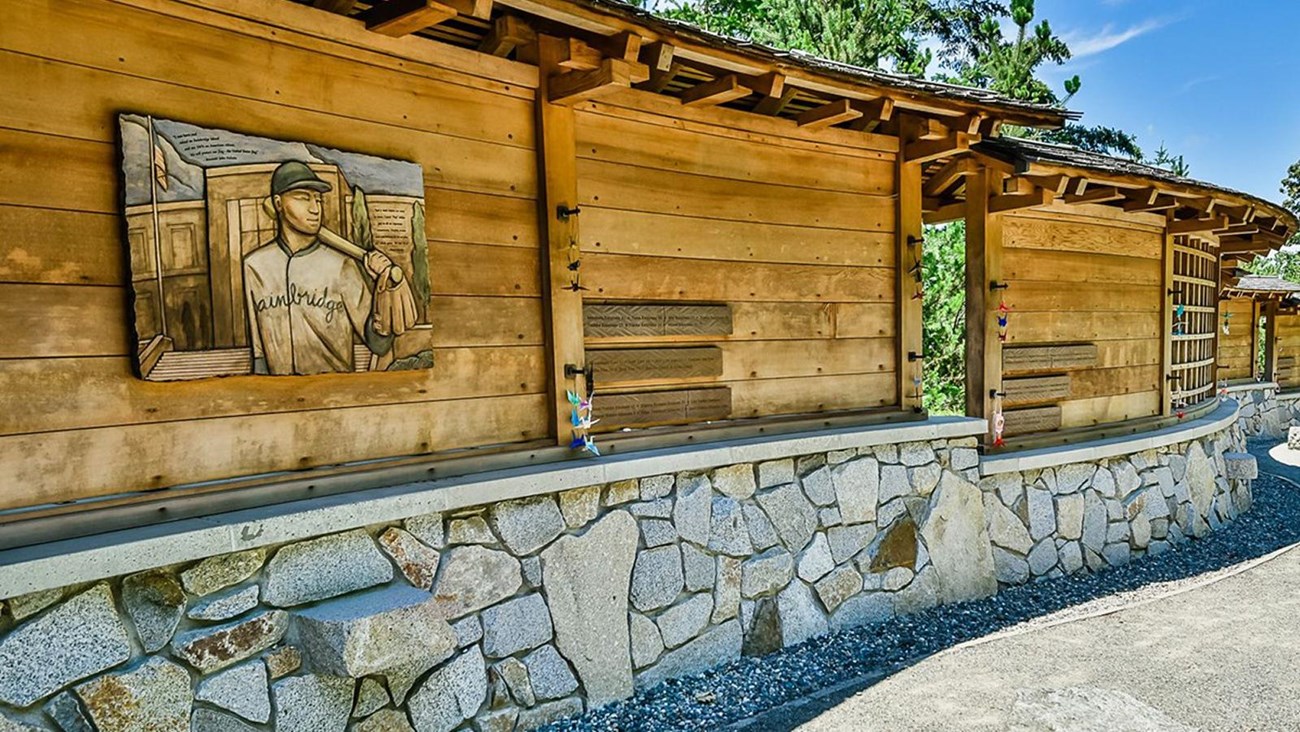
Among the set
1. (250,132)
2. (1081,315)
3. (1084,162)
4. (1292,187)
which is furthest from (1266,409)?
(1292,187)

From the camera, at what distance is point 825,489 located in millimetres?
5312

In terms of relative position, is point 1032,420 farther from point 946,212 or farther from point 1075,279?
point 946,212

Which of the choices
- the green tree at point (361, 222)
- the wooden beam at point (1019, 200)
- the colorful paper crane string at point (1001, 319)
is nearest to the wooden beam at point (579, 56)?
the green tree at point (361, 222)

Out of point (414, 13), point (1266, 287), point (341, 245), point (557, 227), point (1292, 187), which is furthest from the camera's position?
point (1292, 187)

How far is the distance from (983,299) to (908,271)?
114 cm

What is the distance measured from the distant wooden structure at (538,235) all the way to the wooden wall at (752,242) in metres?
0.02

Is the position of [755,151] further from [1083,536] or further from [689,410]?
[1083,536]

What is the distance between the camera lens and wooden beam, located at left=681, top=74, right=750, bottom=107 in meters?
4.55

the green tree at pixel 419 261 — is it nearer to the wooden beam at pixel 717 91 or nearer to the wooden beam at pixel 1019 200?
the wooden beam at pixel 717 91

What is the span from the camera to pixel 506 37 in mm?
3908

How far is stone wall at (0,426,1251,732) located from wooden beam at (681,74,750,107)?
7.01 ft

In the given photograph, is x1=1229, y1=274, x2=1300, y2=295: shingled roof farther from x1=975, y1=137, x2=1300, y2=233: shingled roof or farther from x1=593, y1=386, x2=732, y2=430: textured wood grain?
x1=593, y1=386, x2=732, y2=430: textured wood grain

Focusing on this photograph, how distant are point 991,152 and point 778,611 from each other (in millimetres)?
3730

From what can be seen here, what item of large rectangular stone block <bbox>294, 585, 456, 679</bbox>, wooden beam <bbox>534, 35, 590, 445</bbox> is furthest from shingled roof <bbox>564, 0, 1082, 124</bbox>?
large rectangular stone block <bbox>294, 585, 456, 679</bbox>
